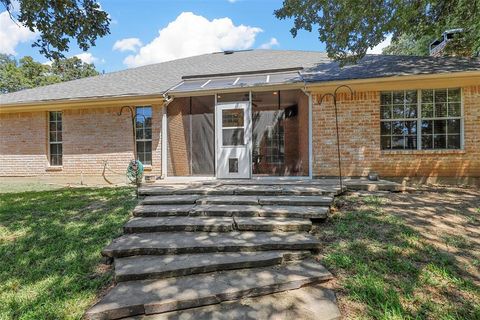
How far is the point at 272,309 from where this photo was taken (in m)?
2.39

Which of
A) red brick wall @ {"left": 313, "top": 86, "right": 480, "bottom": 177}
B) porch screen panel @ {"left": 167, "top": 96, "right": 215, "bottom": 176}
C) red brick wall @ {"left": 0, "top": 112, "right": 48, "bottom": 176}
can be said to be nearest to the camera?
red brick wall @ {"left": 313, "top": 86, "right": 480, "bottom": 177}

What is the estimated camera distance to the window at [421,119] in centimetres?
763

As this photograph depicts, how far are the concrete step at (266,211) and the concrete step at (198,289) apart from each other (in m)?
1.27

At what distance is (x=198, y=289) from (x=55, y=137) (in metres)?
9.76

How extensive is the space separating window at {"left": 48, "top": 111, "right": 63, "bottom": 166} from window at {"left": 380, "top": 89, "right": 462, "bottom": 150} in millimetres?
10587

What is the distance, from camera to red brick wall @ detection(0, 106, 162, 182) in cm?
913

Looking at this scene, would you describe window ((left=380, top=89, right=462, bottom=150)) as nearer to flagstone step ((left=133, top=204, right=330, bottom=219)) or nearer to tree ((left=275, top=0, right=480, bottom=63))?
tree ((left=275, top=0, right=480, bottom=63))

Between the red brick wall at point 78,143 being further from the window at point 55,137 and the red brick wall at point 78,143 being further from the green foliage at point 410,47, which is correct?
the green foliage at point 410,47

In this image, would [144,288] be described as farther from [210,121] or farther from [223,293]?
[210,121]

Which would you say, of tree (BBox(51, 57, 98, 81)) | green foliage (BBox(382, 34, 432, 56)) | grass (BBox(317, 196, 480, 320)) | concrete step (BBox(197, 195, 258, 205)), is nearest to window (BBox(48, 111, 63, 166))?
concrete step (BBox(197, 195, 258, 205))

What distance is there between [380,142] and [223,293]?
6.91m

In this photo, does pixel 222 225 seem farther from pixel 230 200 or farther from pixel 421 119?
pixel 421 119

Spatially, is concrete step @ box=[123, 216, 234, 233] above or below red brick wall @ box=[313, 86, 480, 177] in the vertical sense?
below

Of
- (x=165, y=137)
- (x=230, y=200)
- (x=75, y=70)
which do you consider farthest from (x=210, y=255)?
(x=75, y=70)
